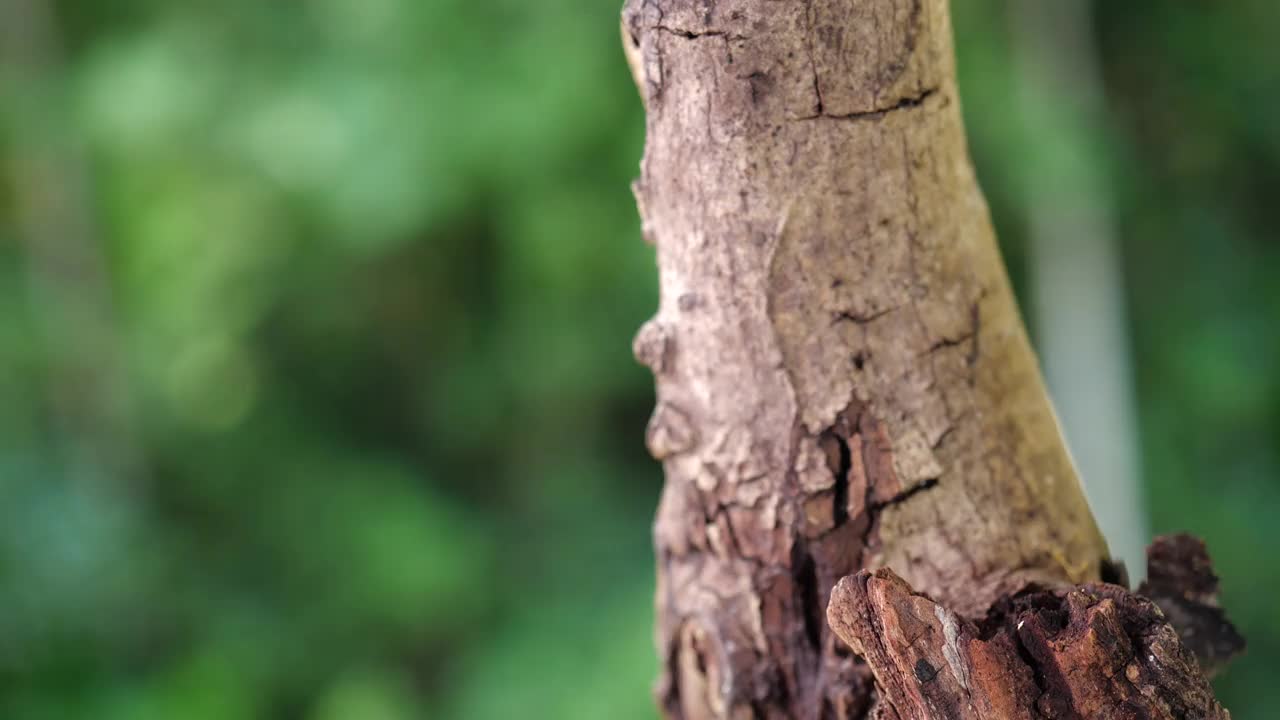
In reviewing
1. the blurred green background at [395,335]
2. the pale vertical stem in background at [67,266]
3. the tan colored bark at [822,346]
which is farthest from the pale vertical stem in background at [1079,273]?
the pale vertical stem in background at [67,266]

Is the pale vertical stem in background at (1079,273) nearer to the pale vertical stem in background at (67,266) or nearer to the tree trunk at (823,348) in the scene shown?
the tree trunk at (823,348)

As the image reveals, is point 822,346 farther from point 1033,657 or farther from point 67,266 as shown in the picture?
point 67,266

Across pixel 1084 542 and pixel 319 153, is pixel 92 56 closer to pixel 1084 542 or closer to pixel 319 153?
pixel 319 153

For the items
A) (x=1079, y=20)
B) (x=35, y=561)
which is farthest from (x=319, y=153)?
(x=1079, y=20)

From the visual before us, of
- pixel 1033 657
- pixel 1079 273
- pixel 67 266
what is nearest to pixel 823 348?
pixel 1033 657

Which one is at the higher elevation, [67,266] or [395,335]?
[67,266]

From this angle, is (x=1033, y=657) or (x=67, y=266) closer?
(x=1033, y=657)
